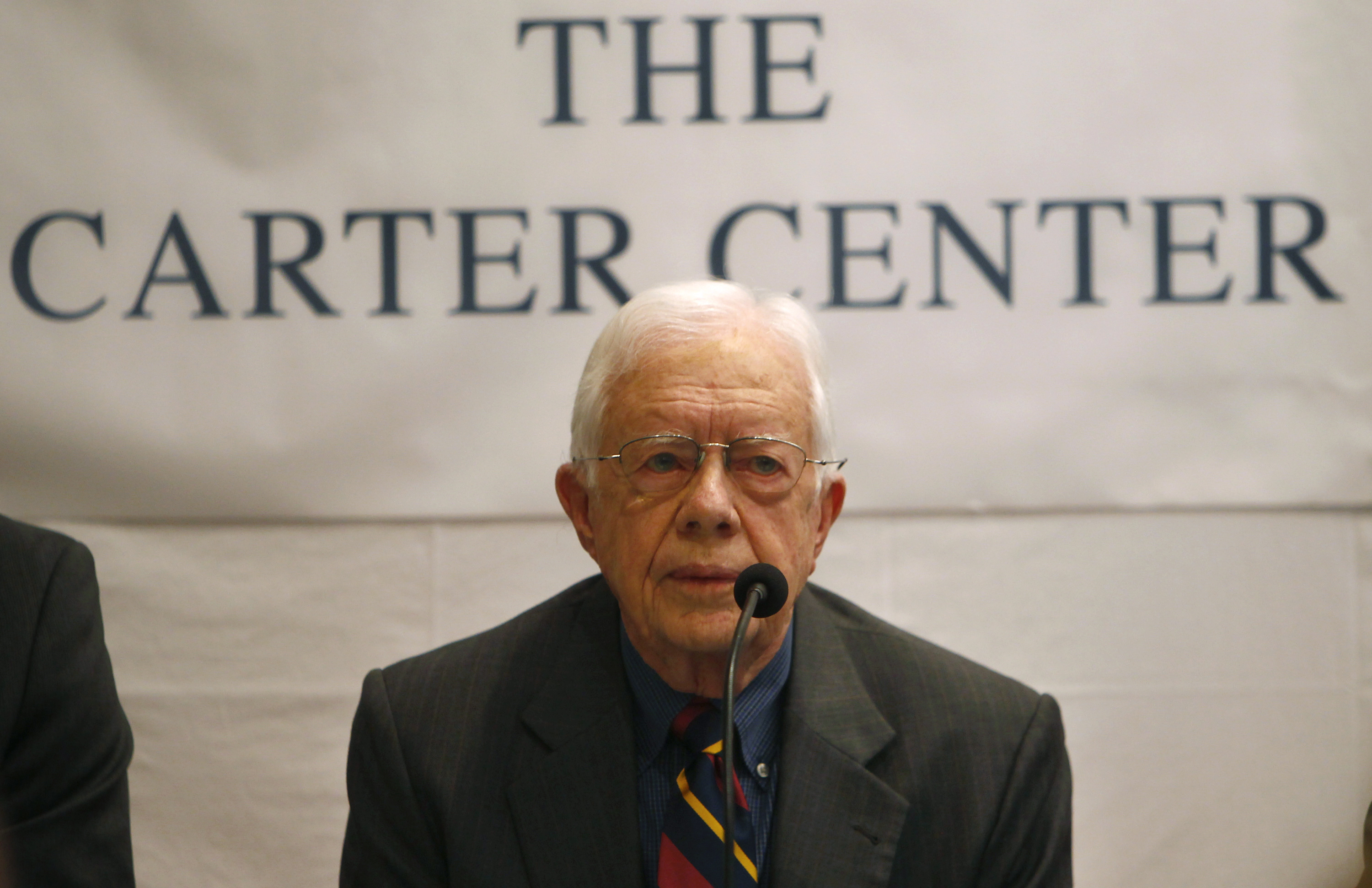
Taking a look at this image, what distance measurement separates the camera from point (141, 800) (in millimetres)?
2037

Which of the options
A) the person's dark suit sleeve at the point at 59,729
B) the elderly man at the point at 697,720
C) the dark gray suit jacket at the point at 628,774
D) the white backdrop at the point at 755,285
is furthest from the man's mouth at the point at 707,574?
the person's dark suit sleeve at the point at 59,729

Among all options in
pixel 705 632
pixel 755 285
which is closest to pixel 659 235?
pixel 755 285

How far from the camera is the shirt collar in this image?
Result: 58.0 inches

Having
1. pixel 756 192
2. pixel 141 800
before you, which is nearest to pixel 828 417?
pixel 756 192

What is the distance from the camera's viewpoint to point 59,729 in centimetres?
159

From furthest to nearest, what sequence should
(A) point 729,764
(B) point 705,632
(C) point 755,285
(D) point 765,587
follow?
1. (C) point 755,285
2. (B) point 705,632
3. (D) point 765,587
4. (A) point 729,764

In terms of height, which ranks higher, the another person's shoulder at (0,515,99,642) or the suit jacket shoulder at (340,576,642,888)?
the another person's shoulder at (0,515,99,642)

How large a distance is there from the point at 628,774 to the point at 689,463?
15.4 inches

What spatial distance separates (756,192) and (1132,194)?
2.15 feet

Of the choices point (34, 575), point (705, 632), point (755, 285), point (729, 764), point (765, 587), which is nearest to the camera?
point (729, 764)

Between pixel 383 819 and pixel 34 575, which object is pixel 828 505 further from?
pixel 34 575

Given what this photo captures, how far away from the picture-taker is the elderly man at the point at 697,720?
1382mm

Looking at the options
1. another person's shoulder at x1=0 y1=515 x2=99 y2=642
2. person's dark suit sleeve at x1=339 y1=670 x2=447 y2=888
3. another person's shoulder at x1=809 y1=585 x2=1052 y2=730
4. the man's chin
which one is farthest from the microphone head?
another person's shoulder at x1=0 y1=515 x2=99 y2=642

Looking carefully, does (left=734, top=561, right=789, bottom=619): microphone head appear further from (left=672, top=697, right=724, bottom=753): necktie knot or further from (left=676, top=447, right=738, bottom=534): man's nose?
(left=672, top=697, right=724, bottom=753): necktie knot
